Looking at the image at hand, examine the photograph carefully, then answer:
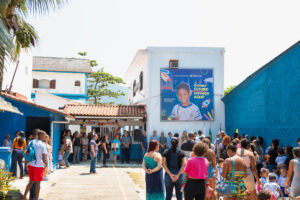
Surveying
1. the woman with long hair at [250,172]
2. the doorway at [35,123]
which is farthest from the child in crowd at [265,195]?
the doorway at [35,123]

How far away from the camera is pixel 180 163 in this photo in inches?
280

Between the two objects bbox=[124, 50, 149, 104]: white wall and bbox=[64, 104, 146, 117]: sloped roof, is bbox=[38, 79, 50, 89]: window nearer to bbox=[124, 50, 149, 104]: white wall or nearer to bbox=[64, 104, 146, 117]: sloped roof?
bbox=[124, 50, 149, 104]: white wall

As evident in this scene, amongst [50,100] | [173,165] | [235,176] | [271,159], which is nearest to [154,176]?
[173,165]

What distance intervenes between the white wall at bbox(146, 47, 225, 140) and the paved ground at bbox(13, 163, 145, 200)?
6.78m

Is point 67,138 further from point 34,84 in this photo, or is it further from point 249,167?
point 34,84

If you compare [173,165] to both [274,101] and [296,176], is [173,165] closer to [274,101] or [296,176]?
[296,176]

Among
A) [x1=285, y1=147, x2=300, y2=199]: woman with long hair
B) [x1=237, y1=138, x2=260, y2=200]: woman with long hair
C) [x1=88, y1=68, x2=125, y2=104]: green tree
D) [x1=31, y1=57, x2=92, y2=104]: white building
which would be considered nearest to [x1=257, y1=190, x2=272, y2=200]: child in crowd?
[x1=237, y1=138, x2=260, y2=200]: woman with long hair

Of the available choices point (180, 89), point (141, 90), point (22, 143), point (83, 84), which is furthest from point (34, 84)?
point (22, 143)

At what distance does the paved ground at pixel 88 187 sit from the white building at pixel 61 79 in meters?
26.7

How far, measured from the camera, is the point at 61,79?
40.3 metres

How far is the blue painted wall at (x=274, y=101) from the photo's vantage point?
37.3ft

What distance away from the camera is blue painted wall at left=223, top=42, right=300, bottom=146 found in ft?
37.3

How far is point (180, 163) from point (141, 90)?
17.0 m

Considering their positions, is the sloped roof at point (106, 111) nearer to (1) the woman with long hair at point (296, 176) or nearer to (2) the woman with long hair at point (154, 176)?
(2) the woman with long hair at point (154, 176)
